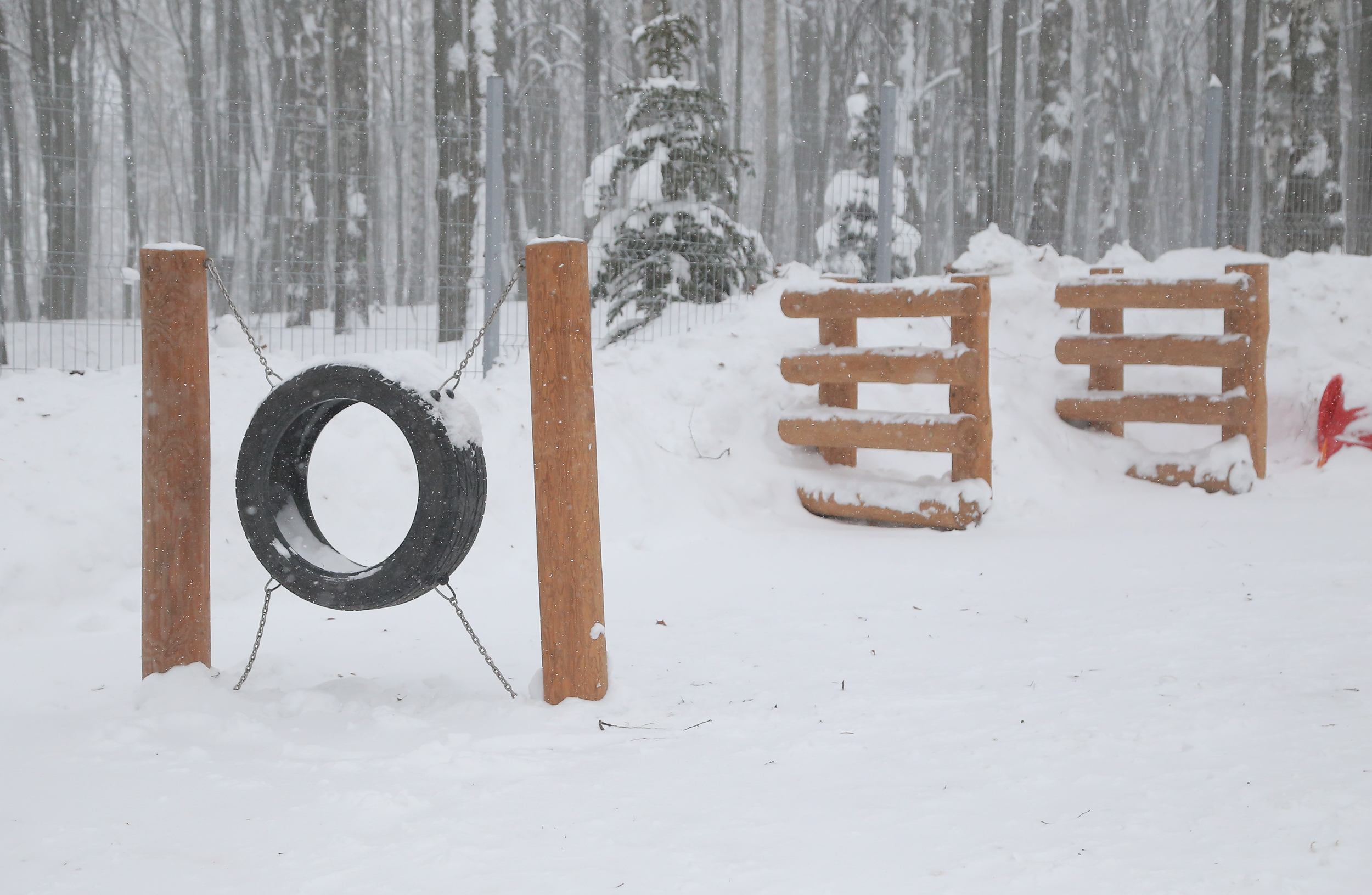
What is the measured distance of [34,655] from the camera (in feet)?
13.3

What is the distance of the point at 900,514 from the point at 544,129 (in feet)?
23.2

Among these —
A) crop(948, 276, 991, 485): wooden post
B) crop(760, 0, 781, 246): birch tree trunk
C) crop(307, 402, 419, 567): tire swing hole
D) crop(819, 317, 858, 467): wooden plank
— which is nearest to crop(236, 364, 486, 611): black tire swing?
crop(307, 402, 419, 567): tire swing hole

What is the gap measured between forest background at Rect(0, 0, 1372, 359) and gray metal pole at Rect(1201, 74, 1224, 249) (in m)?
0.15

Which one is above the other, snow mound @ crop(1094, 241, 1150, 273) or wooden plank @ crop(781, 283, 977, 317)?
snow mound @ crop(1094, 241, 1150, 273)

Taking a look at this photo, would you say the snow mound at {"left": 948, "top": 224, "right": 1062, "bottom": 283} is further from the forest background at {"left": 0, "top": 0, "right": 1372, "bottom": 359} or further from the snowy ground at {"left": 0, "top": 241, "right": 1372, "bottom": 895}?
the snowy ground at {"left": 0, "top": 241, "right": 1372, "bottom": 895}

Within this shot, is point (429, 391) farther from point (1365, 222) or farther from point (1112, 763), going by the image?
point (1365, 222)

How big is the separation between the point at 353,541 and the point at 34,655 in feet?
5.30

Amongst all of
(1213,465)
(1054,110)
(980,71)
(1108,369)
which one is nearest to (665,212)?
(1108,369)

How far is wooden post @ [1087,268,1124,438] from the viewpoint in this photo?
806cm

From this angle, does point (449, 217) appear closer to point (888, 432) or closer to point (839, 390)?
point (839, 390)

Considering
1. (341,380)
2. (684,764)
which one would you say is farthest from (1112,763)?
(341,380)

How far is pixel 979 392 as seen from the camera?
643 centimetres

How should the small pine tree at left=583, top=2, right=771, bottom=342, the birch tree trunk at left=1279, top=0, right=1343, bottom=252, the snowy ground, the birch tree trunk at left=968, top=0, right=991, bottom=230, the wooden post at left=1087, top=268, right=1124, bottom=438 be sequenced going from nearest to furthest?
the snowy ground, the wooden post at left=1087, top=268, right=1124, bottom=438, the small pine tree at left=583, top=2, right=771, bottom=342, the birch tree trunk at left=1279, top=0, right=1343, bottom=252, the birch tree trunk at left=968, top=0, right=991, bottom=230

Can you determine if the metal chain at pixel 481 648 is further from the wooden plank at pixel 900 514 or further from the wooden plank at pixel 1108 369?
the wooden plank at pixel 1108 369
